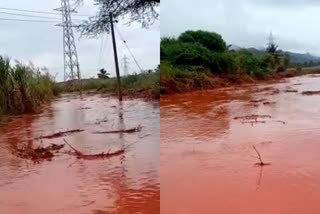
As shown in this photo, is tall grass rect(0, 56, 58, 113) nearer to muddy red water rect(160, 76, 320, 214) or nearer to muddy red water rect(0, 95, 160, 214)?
muddy red water rect(0, 95, 160, 214)

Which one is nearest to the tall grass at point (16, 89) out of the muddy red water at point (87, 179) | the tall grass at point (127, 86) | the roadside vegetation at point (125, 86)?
→ the roadside vegetation at point (125, 86)

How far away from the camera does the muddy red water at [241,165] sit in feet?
6.52

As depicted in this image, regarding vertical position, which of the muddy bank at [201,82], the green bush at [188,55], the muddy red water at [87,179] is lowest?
the muddy red water at [87,179]

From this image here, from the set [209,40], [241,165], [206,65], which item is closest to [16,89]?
[241,165]

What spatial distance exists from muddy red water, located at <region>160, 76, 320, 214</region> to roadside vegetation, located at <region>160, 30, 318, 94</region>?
10.1 ft

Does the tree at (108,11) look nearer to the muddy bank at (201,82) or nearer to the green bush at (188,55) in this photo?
the muddy bank at (201,82)

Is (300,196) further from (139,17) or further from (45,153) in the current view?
(45,153)

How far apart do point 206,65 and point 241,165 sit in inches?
320

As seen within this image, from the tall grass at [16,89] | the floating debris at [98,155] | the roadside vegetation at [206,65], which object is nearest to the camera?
the floating debris at [98,155]

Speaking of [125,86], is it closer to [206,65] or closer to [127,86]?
[127,86]

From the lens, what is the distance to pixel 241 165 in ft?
8.68

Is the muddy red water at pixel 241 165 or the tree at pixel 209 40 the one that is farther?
the tree at pixel 209 40

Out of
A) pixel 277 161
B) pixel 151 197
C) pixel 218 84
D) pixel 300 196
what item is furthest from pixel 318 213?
pixel 218 84

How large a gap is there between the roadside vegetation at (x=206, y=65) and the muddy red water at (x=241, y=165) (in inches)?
121
